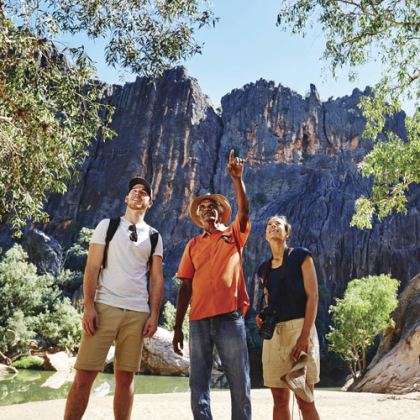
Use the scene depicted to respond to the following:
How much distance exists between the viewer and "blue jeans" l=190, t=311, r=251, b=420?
10.2 feet

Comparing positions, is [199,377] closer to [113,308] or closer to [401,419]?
[113,308]

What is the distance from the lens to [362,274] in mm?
40344

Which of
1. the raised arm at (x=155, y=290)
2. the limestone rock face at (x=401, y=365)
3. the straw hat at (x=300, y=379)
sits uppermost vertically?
the raised arm at (x=155, y=290)

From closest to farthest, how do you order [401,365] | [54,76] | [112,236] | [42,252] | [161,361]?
[112,236] < [54,76] < [401,365] < [161,361] < [42,252]

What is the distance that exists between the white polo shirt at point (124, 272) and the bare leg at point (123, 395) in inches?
19.8

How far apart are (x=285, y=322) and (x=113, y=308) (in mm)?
1334

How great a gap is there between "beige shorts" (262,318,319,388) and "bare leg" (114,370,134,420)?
1.04 meters

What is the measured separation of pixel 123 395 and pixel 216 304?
39.4 inches

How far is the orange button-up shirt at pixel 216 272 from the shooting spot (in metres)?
3.25

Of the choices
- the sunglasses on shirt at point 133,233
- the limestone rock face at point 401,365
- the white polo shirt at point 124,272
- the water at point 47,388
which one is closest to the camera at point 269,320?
the white polo shirt at point 124,272

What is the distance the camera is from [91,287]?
3.41 meters

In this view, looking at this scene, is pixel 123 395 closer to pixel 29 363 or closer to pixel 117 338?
pixel 117 338

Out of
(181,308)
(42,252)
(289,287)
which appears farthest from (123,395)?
(42,252)

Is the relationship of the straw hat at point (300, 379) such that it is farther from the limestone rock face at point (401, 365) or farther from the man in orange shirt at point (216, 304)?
the limestone rock face at point (401, 365)
